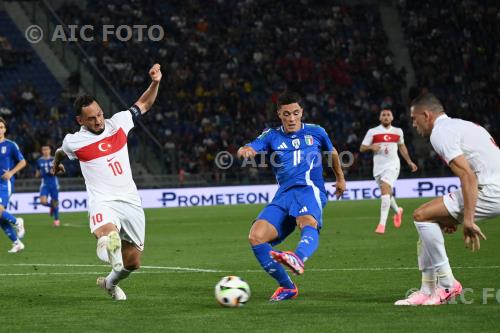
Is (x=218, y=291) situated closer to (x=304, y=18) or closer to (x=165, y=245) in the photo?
(x=165, y=245)

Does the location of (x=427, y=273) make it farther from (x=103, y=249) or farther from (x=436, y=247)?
(x=103, y=249)

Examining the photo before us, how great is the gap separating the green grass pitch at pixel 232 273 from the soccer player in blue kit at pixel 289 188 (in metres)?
0.49

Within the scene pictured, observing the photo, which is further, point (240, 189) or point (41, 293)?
point (240, 189)

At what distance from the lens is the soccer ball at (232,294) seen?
9.62 metres

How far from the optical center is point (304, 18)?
46.1m

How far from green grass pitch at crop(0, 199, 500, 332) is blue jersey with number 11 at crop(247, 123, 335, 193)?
125cm

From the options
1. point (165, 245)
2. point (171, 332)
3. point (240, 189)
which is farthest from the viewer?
point (240, 189)

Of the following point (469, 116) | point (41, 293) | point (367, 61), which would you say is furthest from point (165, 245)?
point (367, 61)

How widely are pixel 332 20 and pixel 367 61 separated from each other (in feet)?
10.8

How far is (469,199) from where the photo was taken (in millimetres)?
8508

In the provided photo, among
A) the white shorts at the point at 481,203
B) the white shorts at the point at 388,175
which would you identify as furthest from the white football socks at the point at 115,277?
the white shorts at the point at 388,175

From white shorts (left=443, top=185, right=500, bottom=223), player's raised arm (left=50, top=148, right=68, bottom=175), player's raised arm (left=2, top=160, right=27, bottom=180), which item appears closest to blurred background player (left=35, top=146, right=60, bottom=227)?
player's raised arm (left=2, top=160, right=27, bottom=180)

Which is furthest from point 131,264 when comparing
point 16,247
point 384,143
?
point 384,143

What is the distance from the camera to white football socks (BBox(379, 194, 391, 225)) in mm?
21156
